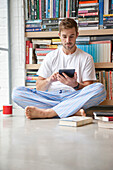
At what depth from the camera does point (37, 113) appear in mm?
2406

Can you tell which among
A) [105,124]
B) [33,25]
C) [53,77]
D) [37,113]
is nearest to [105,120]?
[105,124]

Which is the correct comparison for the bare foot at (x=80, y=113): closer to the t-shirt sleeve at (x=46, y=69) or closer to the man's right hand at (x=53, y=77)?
the man's right hand at (x=53, y=77)

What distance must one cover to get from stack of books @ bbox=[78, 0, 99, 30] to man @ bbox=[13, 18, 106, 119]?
0.43 m

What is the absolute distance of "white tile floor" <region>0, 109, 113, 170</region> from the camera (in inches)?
46.1

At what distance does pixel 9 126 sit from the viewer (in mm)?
2092

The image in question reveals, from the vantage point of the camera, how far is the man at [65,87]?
2.48 metres

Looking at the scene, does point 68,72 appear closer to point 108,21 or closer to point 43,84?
point 43,84

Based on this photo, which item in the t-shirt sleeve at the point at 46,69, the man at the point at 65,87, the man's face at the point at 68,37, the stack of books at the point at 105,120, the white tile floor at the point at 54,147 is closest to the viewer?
the white tile floor at the point at 54,147

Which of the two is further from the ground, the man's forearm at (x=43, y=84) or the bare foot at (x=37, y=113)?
the man's forearm at (x=43, y=84)

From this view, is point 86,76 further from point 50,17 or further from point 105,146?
point 105,146

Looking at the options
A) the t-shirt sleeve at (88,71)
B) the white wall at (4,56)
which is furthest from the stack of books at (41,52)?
the t-shirt sleeve at (88,71)

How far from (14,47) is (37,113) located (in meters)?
1.30

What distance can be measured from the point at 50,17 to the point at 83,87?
3.55ft

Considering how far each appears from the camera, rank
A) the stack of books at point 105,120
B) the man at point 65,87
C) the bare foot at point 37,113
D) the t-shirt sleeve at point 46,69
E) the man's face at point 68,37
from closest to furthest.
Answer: the stack of books at point 105,120
the bare foot at point 37,113
the man at point 65,87
the man's face at point 68,37
the t-shirt sleeve at point 46,69
